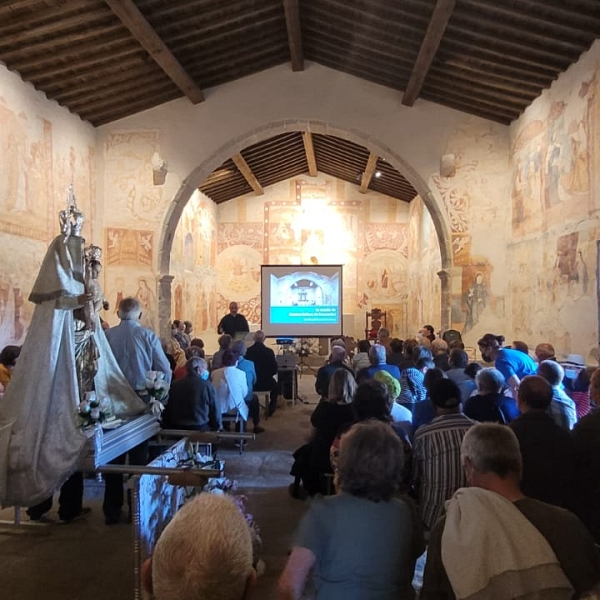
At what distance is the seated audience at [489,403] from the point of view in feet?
12.4

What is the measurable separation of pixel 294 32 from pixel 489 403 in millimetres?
8072

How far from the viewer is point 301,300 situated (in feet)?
39.8

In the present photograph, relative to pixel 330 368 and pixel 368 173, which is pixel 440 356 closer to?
pixel 330 368

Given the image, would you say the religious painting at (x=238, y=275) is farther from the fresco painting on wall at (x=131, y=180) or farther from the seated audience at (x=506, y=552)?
the seated audience at (x=506, y=552)

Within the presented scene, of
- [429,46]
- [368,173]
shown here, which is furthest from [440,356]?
[368,173]

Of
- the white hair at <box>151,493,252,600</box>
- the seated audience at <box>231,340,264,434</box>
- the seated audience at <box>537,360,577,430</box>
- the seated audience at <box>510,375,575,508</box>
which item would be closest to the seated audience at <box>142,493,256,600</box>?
the white hair at <box>151,493,252,600</box>

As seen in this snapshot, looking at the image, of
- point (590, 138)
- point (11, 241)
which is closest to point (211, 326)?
point (11, 241)

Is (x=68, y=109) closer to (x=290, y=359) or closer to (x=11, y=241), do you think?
(x=11, y=241)

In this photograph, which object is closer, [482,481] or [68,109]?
[482,481]

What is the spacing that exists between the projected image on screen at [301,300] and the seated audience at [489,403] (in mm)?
7957

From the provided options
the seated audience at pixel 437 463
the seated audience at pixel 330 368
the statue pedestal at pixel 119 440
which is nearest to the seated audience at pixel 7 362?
the statue pedestal at pixel 119 440

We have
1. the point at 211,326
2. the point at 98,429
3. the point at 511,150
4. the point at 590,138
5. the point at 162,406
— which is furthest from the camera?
the point at 211,326

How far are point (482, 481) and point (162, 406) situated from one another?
318 centimetres

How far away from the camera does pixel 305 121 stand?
11.6 m
